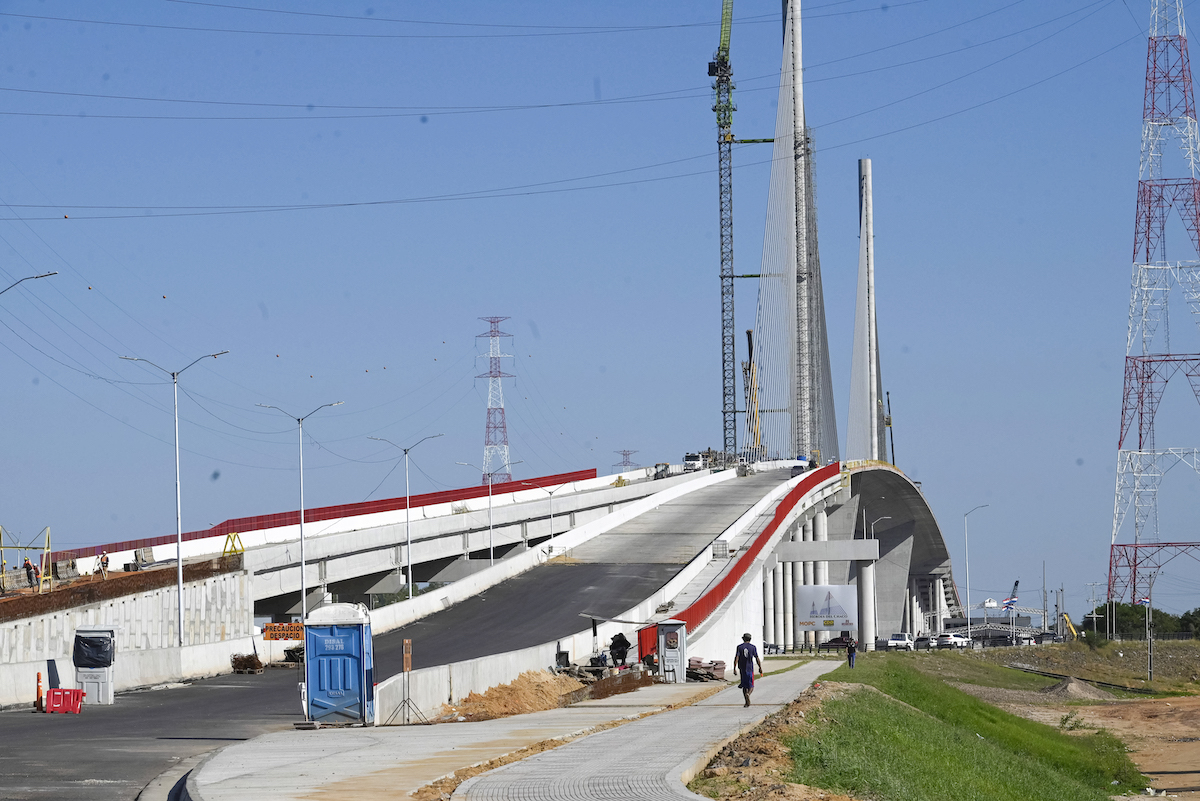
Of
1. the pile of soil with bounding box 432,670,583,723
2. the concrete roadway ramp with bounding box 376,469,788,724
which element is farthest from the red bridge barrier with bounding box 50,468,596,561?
the pile of soil with bounding box 432,670,583,723

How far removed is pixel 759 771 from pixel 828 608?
2274 inches

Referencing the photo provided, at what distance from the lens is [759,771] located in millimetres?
16500

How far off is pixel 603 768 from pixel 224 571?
44240mm

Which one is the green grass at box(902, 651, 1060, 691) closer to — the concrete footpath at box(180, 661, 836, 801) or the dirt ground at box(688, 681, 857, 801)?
the concrete footpath at box(180, 661, 836, 801)

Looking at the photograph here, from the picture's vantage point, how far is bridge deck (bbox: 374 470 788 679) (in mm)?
43312

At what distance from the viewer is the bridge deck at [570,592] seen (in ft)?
142

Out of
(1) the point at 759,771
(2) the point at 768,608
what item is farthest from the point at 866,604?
(1) the point at 759,771

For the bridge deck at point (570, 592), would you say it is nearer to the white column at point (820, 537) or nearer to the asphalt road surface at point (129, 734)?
the asphalt road surface at point (129, 734)

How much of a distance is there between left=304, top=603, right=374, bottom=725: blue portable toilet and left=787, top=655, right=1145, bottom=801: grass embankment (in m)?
7.86

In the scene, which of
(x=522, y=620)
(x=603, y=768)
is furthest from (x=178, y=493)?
(x=603, y=768)

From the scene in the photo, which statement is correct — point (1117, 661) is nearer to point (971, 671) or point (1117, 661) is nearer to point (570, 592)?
point (971, 671)

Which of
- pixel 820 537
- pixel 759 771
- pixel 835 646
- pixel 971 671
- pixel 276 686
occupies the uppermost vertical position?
pixel 759 771

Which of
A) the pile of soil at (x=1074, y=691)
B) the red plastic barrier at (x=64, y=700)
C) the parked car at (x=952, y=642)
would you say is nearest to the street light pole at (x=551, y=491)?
the pile of soil at (x=1074, y=691)

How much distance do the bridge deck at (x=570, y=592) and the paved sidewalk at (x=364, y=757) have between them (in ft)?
39.3
